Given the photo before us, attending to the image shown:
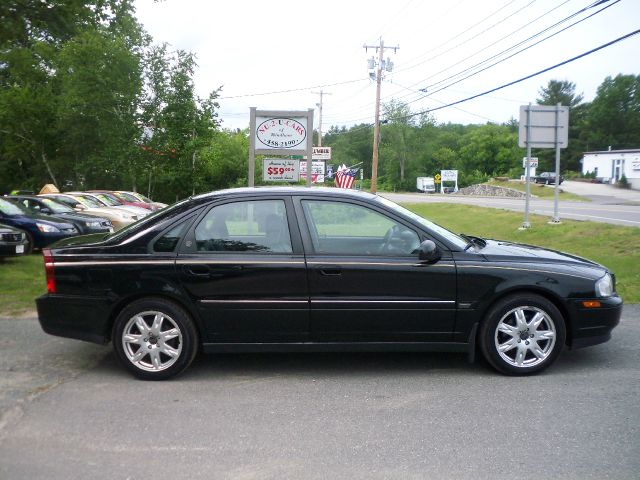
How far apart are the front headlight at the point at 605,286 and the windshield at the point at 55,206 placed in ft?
49.2

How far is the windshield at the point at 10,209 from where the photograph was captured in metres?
14.2

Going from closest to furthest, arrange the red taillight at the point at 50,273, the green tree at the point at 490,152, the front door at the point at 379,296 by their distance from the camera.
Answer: the front door at the point at 379,296
the red taillight at the point at 50,273
the green tree at the point at 490,152

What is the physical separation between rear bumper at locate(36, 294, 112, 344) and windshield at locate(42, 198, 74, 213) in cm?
1264

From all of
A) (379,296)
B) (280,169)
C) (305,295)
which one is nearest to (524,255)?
(379,296)

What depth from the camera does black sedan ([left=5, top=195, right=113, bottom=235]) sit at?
49.2 feet

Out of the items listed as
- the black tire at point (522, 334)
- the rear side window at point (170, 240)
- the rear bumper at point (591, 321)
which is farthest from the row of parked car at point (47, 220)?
the rear bumper at point (591, 321)

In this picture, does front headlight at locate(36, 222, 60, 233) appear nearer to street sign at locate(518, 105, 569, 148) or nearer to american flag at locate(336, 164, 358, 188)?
american flag at locate(336, 164, 358, 188)

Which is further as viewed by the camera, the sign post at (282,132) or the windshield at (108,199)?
the windshield at (108,199)

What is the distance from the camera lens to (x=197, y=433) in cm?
415

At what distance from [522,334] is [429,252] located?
3.52 ft

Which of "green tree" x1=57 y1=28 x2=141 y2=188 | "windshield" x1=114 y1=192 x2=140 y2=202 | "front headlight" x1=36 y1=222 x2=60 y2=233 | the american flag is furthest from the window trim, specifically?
"green tree" x1=57 y1=28 x2=141 y2=188

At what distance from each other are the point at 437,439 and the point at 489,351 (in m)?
1.38

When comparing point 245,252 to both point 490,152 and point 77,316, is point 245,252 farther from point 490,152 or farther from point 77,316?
point 490,152

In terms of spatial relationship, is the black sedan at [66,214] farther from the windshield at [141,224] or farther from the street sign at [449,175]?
the street sign at [449,175]
